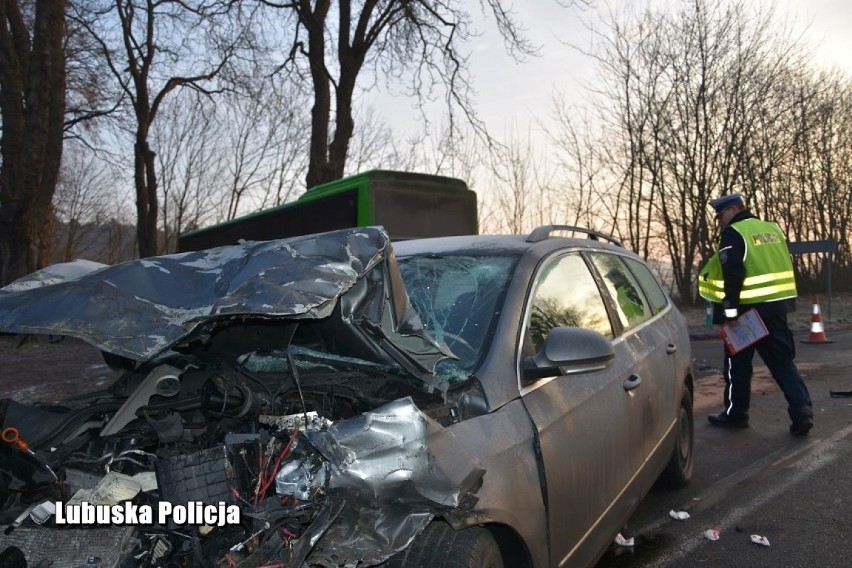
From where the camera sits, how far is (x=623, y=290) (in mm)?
3764

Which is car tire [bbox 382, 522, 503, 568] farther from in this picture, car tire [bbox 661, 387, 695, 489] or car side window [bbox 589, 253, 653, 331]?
car tire [bbox 661, 387, 695, 489]

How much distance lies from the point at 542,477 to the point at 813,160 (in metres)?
25.6

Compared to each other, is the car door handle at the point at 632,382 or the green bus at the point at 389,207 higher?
the green bus at the point at 389,207

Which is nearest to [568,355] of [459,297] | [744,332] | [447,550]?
[459,297]

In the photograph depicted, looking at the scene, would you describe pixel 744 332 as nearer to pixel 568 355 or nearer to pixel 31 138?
pixel 568 355

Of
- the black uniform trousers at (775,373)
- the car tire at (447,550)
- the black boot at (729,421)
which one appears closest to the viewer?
the car tire at (447,550)

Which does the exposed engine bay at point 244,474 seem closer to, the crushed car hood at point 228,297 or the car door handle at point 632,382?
the crushed car hood at point 228,297

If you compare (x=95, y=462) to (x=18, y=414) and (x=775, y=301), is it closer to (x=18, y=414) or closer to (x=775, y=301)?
(x=18, y=414)

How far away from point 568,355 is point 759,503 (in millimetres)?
2446

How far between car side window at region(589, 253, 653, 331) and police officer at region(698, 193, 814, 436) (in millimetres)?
1906

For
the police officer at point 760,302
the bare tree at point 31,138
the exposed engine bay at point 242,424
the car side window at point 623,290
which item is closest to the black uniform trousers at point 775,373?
the police officer at point 760,302

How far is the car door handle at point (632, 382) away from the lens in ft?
9.93

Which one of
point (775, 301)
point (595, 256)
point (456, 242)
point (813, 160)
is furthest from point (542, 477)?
point (813, 160)

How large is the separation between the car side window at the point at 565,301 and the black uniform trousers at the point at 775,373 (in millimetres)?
2988
